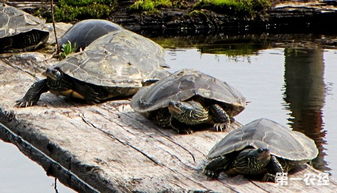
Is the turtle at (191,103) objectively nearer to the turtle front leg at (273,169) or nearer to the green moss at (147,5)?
the turtle front leg at (273,169)

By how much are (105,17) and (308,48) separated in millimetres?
3326

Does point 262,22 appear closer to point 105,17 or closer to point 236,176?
point 105,17

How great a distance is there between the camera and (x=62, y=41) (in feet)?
28.1

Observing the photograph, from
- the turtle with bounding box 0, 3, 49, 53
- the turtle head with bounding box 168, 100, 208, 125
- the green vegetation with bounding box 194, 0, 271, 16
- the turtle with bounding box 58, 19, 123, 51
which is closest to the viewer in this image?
the turtle head with bounding box 168, 100, 208, 125

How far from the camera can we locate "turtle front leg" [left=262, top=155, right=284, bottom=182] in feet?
14.5

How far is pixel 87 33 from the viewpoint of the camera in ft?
27.4

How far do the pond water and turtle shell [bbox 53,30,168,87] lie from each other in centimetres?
74

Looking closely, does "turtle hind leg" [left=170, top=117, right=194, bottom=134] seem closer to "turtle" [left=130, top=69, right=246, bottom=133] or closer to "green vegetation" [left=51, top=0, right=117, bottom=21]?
"turtle" [left=130, top=69, right=246, bottom=133]

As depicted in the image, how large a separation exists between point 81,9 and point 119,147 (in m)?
8.09

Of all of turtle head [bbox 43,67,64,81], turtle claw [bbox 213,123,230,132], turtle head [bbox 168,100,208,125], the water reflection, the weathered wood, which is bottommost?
the water reflection

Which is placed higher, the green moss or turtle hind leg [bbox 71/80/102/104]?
turtle hind leg [bbox 71/80/102/104]

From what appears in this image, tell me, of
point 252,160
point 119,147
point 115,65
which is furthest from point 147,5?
point 252,160

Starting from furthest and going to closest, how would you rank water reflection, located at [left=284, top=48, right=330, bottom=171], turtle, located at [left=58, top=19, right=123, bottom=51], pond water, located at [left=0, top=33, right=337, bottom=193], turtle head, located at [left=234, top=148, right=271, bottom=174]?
turtle, located at [left=58, top=19, right=123, bottom=51]
water reflection, located at [left=284, top=48, right=330, bottom=171]
pond water, located at [left=0, top=33, right=337, bottom=193]
turtle head, located at [left=234, top=148, right=271, bottom=174]

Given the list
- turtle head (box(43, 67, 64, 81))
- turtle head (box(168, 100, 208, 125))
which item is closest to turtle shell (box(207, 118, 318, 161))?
turtle head (box(168, 100, 208, 125))
